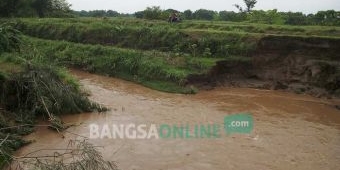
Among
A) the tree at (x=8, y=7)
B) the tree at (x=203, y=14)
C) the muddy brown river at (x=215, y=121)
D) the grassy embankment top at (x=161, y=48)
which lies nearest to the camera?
the muddy brown river at (x=215, y=121)

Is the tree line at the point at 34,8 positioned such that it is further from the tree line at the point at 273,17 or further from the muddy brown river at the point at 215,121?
the muddy brown river at the point at 215,121

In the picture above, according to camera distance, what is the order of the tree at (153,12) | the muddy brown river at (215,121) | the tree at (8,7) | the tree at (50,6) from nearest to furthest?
the muddy brown river at (215,121) < the tree at (8,7) < the tree at (153,12) < the tree at (50,6)

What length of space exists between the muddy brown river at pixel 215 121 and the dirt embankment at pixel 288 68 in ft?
2.26

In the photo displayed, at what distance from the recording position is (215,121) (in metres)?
12.5

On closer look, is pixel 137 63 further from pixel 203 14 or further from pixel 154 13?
pixel 203 14

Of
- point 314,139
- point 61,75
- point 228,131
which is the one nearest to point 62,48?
point 61,75

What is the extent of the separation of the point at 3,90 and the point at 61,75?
2.39 metres

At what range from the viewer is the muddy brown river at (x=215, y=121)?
9.38 m

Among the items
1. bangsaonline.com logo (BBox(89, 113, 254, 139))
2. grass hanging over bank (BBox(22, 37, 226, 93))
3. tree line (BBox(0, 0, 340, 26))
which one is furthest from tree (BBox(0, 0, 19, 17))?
bangsaonline.com logo (BBox(89, 113, 254, 139))

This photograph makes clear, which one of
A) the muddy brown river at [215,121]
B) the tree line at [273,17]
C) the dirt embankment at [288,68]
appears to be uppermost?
the tree line at [273,17]

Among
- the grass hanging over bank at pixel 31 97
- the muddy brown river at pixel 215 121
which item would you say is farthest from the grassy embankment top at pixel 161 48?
the grass hanging over bank at pixel 31 97

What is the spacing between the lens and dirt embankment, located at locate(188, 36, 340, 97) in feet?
54.5

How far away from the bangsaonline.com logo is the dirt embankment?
5.03m

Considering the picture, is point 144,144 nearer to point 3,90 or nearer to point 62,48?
point 3,90
